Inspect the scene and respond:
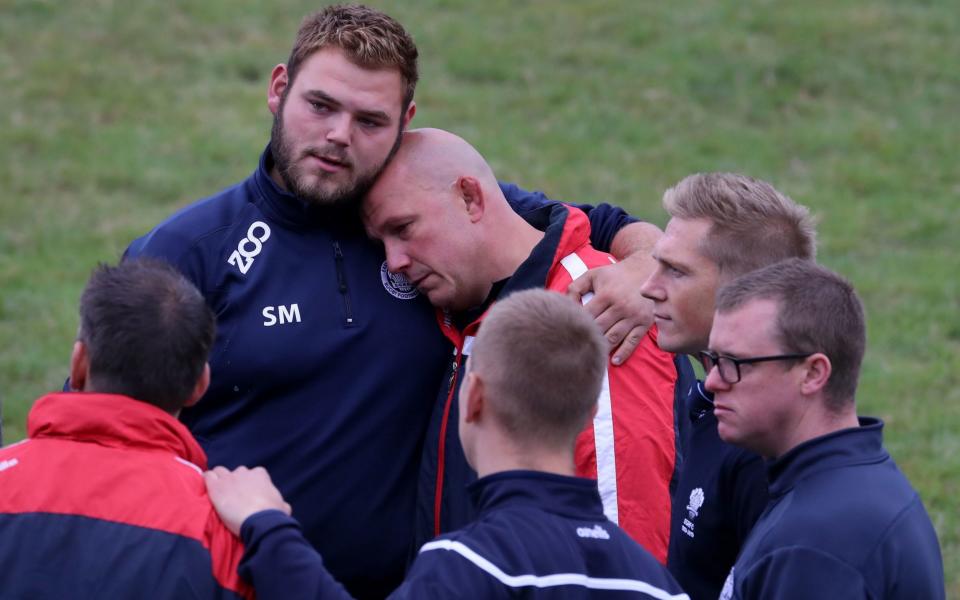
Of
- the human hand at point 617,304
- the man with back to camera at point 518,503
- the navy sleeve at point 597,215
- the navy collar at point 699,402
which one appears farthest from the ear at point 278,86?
the navy collar at point 699,402

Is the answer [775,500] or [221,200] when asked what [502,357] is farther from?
[221,200]

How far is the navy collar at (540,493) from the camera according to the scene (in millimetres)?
2945

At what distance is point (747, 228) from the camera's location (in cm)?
381

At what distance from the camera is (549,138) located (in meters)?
11.4

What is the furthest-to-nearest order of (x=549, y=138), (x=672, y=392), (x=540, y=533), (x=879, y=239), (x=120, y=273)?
(x=549, y=138), (x=879, y=239), (x=672, y=392), (x=120, y=273), (x=540, y=533)

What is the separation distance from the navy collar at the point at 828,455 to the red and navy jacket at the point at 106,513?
4.31 ft

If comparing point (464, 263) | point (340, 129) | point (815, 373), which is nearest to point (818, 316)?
point (815, 373)

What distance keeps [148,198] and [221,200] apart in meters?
6.48

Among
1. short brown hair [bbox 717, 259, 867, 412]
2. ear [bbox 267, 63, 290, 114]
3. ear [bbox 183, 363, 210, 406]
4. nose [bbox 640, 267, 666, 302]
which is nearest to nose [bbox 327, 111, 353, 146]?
ear [bbox 267, 63, 290, 114]

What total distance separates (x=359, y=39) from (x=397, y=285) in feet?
2.56

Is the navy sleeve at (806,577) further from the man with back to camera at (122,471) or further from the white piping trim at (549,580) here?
the man with back to camera at (122,471)

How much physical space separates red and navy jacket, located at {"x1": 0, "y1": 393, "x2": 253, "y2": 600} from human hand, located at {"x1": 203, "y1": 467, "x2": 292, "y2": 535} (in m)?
0.03

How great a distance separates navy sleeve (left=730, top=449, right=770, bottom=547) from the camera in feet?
11.9

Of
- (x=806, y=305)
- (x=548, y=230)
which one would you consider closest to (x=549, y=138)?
(x=548, y=230)
